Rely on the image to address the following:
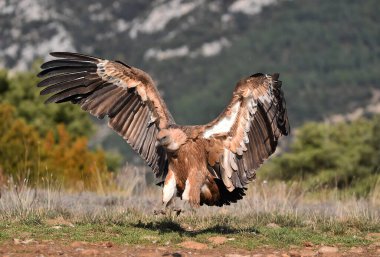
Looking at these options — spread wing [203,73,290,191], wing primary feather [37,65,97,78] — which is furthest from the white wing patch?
wing primary feather [37,65,97,78]

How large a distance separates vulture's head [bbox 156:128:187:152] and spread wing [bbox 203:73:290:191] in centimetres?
31

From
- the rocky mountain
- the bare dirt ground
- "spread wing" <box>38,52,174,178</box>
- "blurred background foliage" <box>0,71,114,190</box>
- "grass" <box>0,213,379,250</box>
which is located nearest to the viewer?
the bare dirt ground

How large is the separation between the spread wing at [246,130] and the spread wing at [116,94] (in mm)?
967

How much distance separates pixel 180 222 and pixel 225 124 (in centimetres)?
189

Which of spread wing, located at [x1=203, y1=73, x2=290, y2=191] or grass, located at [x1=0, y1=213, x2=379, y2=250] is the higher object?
spread wing, located at [x1=203, y1=73, x2=290, y2=191]

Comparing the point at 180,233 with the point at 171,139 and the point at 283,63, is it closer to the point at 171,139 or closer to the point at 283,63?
the point at 171,139

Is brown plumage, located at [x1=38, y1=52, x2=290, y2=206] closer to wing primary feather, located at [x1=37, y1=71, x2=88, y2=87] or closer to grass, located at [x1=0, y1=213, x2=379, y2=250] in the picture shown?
wing primary feather, located at [x1=37, y1=71, x2=88, y2=87]

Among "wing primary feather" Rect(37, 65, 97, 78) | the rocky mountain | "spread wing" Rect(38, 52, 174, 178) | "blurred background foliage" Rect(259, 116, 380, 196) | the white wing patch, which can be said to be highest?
the rocky mountain

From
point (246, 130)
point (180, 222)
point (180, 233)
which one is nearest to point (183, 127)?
point (246, 130)

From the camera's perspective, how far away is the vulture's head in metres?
10.3

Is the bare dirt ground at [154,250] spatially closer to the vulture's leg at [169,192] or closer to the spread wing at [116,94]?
the vulture's leg at [169,192]

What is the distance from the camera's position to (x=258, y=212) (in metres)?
12.5

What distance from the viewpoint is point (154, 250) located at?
8914 mm

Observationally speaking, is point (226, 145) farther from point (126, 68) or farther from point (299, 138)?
point (299, 138)
